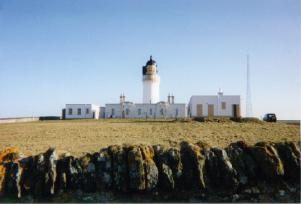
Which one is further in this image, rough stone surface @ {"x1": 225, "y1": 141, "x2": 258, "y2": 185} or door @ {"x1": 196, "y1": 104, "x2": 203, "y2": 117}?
door @ {"x1": 196, "y1": 104, "x2": 203, "y2": 117}

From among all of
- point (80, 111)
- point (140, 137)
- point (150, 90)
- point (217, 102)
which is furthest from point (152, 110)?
point (140, 137)

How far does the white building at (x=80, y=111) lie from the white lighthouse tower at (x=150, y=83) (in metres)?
9.92

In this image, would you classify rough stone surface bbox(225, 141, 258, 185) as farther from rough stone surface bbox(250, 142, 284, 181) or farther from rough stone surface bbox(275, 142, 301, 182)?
rough stone surface bbox(275, 142, 301, 182)

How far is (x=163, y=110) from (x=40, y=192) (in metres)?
42.1

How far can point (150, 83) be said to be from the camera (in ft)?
191

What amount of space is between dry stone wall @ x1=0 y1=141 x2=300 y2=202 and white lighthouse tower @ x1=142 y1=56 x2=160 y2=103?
147 feet

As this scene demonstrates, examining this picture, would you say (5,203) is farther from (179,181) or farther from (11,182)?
(179,181)

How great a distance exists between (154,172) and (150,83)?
46257 millimetres

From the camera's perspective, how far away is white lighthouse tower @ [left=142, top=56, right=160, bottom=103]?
191ft

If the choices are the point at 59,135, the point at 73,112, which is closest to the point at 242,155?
the point at 59,135

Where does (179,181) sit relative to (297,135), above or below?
below

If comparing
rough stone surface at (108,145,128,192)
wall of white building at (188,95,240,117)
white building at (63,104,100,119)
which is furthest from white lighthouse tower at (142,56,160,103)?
rough stone surface at (108,145,128,192)

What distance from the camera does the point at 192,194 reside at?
12.4 m

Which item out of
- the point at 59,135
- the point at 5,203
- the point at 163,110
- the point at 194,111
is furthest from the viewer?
the point at 163,110
